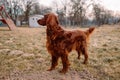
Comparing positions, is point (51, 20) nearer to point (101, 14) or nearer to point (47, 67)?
point (47, 67)

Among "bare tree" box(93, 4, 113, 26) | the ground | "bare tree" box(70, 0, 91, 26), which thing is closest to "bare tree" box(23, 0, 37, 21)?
"bare tree" box(70, 0, 91, 26)

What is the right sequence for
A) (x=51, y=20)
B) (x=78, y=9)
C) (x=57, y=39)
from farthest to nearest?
(x=78, y=9) < (x=57, y=39) < (x=51, y=20)

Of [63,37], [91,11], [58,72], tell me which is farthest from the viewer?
[91,11]

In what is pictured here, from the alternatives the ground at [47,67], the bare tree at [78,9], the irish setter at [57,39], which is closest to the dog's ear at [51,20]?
the irish setter at [57,39]

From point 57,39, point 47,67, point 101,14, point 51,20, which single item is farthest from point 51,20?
point 101,14

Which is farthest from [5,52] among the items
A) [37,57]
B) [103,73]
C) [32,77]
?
[103,73]

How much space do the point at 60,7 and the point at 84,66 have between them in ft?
152

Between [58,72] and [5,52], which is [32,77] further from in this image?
[5,52]

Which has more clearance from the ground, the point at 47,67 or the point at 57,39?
the point at 57,39

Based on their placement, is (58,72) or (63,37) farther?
(58,72)

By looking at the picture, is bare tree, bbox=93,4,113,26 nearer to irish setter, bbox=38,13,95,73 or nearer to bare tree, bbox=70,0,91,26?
bare tree, bbox=70,0,91,26

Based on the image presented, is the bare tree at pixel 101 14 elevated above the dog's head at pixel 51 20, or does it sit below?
below

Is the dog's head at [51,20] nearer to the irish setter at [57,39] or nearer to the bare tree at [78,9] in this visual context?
the irish setter at [57,39]

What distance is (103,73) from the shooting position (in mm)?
4781
